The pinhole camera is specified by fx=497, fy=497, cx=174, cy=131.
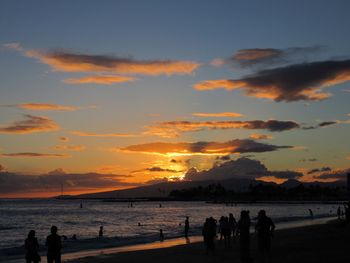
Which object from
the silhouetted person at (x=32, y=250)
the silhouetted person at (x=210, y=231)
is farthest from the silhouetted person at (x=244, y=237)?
the silhouetted person at (x=32, y=250)

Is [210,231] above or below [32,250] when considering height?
above

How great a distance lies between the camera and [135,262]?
2542 cm

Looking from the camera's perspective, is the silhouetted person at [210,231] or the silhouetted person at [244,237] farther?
the silhouetted person at [210,231]

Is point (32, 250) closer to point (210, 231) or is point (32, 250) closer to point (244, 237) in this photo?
point (244, 237)

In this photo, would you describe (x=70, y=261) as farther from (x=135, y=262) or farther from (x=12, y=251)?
(x=12, y=251)

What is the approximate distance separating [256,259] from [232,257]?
2.28 metres

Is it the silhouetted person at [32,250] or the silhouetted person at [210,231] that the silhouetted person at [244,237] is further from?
the silhouetted person at [32,250]

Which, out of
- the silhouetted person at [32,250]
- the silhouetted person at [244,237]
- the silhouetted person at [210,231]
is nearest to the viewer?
the silhouetted person at [32,250]

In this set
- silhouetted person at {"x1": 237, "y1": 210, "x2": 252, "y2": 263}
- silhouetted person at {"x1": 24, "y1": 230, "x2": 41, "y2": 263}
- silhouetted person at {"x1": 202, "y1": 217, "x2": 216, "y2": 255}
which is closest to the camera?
silhouetted person at {"x1": 24, "y1": 230, "x2": 41, "y2": 263}

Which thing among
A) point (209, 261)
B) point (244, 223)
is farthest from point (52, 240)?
point (209, 261)

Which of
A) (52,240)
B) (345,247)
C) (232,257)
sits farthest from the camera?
(345,247)

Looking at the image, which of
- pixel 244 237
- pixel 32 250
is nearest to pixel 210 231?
pixel 244 237

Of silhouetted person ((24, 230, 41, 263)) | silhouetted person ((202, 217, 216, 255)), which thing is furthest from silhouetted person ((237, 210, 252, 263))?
silhouetted person ((24, 230, 41, 263))

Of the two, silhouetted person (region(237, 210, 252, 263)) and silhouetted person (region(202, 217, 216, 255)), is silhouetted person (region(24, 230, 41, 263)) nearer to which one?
silhouetted person (region(237, 210, 252, 263))
